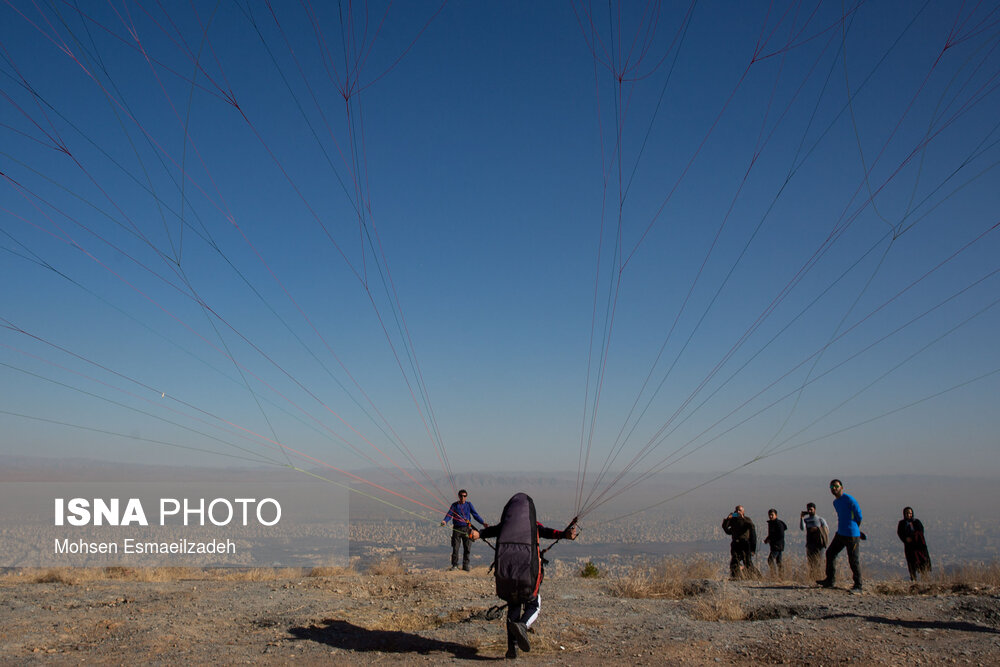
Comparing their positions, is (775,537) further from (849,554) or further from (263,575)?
(263,575)

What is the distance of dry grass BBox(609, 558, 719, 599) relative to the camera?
11492 mm

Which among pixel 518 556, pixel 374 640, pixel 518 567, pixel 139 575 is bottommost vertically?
pixel 139 575

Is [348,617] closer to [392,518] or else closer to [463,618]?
[463,618]

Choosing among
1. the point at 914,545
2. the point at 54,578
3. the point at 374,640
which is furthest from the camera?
the point at 54,578

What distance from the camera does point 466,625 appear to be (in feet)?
28.4

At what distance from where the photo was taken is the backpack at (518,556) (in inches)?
278

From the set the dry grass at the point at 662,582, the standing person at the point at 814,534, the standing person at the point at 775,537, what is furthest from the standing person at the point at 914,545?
the dry grass at the point at 662,582

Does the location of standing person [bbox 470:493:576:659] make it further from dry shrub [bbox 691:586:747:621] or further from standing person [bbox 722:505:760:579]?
standing person [bbox 722:505:760:579]

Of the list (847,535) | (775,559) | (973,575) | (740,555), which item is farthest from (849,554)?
(740,555)

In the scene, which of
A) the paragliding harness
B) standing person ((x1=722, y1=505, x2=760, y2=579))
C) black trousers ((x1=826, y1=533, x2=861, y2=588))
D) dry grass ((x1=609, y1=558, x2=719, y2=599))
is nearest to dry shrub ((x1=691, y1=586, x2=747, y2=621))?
dry grass ((x1=609, y1=558, x2=719, y2=599))

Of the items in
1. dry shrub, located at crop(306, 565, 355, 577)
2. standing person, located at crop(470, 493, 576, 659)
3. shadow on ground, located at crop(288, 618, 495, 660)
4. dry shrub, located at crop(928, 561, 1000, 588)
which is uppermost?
standing person, located at crop(470, 493, 576, 659)

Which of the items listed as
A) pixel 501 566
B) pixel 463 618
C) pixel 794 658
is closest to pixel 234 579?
pixel 463 618

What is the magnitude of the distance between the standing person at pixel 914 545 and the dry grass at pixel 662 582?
388cm

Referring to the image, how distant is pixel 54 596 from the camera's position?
10.9m
